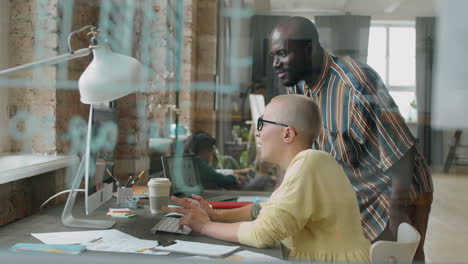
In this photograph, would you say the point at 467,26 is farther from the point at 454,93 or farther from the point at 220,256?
the point at 220,256

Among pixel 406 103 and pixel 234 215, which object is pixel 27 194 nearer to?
pixel 234 215

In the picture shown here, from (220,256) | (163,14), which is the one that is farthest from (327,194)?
(163,14)

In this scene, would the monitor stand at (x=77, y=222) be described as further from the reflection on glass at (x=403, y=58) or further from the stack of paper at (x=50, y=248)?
the reflection on glass at (x=403, y=58)

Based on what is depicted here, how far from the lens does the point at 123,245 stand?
130 cm

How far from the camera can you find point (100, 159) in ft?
5.42

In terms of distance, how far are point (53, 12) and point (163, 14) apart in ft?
1.56

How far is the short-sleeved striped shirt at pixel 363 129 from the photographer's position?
57.1 inches

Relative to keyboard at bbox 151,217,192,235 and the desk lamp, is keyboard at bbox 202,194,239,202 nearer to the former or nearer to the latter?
keyboard at bbox 151,217,192,235

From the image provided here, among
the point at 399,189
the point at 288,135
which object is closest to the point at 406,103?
the point at 399,189

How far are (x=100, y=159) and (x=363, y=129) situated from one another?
Result: 88 cm

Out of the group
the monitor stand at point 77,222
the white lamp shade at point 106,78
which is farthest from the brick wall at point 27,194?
the white lamp shade at point 106,78

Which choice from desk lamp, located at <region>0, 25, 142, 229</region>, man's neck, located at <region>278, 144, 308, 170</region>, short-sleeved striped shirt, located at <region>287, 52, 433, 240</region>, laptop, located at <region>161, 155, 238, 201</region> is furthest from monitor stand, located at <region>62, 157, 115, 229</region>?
short-sleeved striped shirt, located at <region>287, 52, 433, 240</region>

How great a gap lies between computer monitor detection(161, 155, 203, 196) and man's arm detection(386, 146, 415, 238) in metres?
0.90

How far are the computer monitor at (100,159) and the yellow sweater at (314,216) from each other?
0.59 m
